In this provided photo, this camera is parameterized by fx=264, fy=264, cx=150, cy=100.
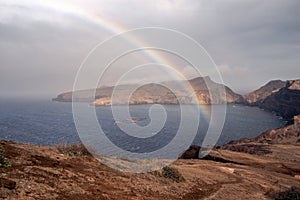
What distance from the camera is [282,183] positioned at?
29.0 metres

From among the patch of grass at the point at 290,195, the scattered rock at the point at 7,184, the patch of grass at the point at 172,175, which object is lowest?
the patch of grass at the point at 290,195

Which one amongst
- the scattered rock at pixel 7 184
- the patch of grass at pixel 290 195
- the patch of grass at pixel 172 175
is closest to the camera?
the scattered rock at pixel 7 184

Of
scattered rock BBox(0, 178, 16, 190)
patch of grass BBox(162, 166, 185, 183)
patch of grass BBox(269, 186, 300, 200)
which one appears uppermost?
scattered rock BBox(0, 178, 16, 190)

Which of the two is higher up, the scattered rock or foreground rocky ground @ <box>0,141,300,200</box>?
the scattered rock

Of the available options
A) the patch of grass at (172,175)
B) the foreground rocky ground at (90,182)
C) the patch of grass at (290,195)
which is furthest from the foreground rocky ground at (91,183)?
the patch of grass at (290,195)

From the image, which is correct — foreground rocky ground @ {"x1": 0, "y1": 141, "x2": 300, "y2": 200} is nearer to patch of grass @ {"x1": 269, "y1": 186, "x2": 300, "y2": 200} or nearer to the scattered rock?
the scattered rock

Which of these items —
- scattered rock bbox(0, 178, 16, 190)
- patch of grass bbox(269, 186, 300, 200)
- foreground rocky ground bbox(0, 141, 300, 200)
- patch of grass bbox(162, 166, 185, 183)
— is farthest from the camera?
patch of grass bbox(162, 166, 185, 183)

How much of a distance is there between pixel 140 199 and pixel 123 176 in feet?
13.7

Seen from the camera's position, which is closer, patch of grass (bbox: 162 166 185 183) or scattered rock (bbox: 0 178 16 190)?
scattered rock (bbox: 0 178 16 190)

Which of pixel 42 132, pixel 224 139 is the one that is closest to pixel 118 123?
pixel 42 132

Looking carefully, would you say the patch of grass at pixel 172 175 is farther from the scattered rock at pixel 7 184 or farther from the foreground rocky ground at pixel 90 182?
the scattered rock at pixel 7 184

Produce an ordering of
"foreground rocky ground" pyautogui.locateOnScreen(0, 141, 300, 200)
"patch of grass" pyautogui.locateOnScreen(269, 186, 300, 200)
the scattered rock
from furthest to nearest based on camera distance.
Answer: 1. "patch of grass" pyautogui.locateOnScreen(269, 186, 300, 200)
2. "foreground rocky ground" pyautogui.locateOnScreen(0, 141, 300, 200)
3. the scattered rock

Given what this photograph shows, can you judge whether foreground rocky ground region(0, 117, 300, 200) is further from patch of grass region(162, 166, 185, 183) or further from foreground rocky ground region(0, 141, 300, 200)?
patch of grass region(162, 166, 185, 183)

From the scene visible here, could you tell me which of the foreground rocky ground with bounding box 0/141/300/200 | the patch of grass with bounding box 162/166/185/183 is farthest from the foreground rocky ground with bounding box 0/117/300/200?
the patch of grass with bounding box 162/166/185/183
